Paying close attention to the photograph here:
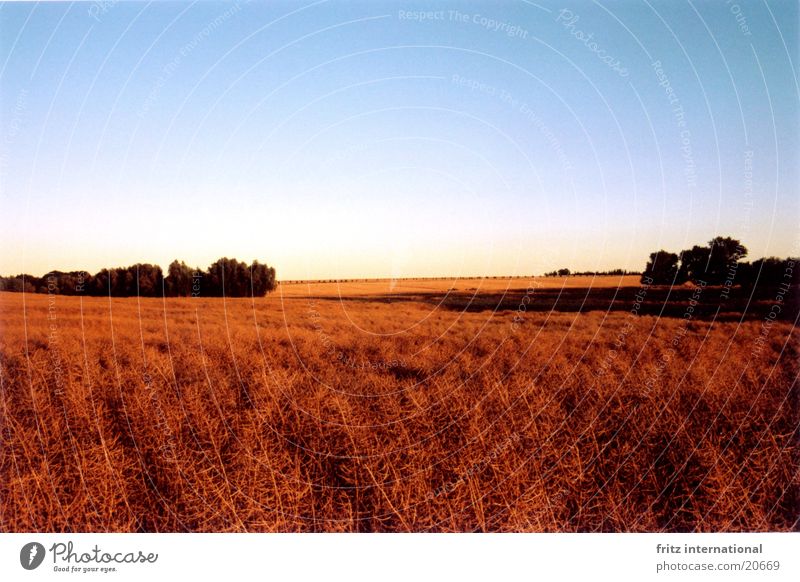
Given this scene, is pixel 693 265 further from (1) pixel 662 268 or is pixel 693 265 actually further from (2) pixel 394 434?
(2) pixel 394 434

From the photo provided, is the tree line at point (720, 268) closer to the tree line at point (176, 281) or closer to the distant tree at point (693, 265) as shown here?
the distant tree at point (693, 265)

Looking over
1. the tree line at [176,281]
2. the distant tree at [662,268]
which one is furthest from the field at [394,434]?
the distant tree at [662,268]

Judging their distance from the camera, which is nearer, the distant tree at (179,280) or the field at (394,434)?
the field at (394,434)

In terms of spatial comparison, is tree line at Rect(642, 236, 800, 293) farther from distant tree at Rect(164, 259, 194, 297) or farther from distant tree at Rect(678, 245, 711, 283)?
distant tree at Rect(164, 259, 194, 297)
